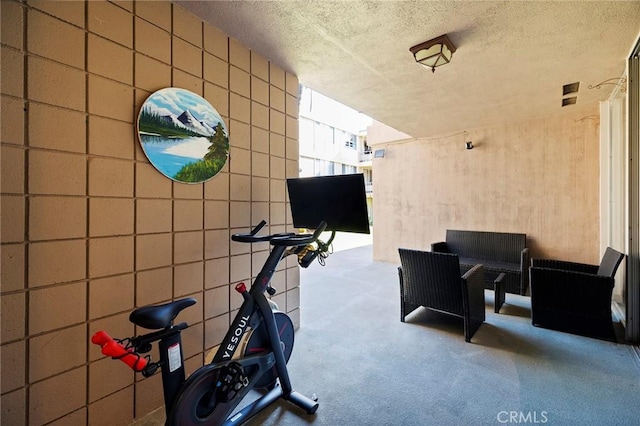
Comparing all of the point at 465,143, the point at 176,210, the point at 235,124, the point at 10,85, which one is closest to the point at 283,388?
the point at 176,210

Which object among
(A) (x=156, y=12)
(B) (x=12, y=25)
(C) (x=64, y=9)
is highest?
(A) (x=156, y=12)

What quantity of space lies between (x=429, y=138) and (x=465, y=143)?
71 cm

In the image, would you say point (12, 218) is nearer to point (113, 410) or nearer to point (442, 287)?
point (113, 410)

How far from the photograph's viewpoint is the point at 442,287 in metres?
2.88

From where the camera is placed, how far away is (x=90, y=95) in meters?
1.53

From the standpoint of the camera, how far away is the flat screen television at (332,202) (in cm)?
181

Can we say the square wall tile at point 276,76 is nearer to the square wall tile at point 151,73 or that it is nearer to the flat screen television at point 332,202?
the square wall tile at point 151,73

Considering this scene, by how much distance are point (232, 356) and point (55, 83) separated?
1752 millimetres

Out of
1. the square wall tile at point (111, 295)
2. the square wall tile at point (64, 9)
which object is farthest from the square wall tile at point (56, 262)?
the square wall tile at point (64, 9)

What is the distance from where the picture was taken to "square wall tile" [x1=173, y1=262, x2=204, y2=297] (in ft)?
6.34

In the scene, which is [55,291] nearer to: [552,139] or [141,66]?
[141,66]

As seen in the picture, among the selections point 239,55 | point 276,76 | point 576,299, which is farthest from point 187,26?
point 576,299

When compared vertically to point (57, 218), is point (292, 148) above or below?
above

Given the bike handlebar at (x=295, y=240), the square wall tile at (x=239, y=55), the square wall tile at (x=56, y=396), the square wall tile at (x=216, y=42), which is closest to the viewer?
the square wall tile at (x=56, y=396)
